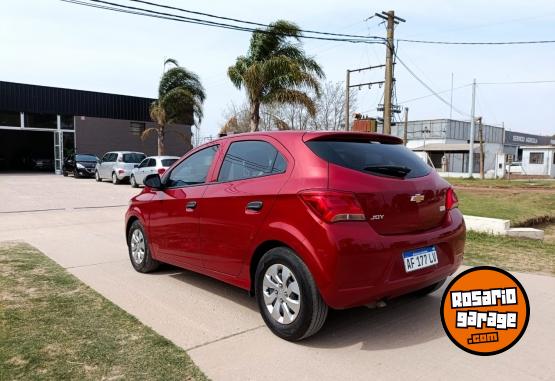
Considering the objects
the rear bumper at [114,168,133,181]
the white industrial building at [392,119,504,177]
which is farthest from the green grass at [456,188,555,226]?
the white industrial building at [392,119,504,177]

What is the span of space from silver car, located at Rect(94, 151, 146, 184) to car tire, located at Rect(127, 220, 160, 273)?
16730 millimetres

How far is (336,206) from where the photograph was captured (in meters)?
3.27

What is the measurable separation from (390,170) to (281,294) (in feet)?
4.30

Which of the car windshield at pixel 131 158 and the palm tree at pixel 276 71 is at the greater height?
the palm tree at pixel 276 71

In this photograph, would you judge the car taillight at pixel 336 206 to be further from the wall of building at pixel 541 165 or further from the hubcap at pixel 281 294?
the wall of building at pixel 541 165

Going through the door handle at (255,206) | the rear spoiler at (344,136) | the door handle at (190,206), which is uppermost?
the rear spoiler at (344,136)

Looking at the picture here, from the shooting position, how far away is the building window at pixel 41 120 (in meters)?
29.9

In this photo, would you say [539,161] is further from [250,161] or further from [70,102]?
[250,161]

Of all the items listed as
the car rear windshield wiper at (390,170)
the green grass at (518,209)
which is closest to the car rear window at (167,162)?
the green grass at (518,209)

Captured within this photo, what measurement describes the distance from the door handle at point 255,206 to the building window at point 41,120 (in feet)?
101

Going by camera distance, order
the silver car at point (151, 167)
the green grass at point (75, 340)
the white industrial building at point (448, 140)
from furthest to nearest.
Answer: the white industrial building at point (448, 140), the silver car at point (151, 167), the green grass at point (75, 340)

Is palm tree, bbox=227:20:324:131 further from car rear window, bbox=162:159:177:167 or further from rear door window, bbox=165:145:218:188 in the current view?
rear door window, bbox=165:145:218:188

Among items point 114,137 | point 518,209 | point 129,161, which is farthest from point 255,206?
point 114,137

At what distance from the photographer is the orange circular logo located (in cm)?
250
